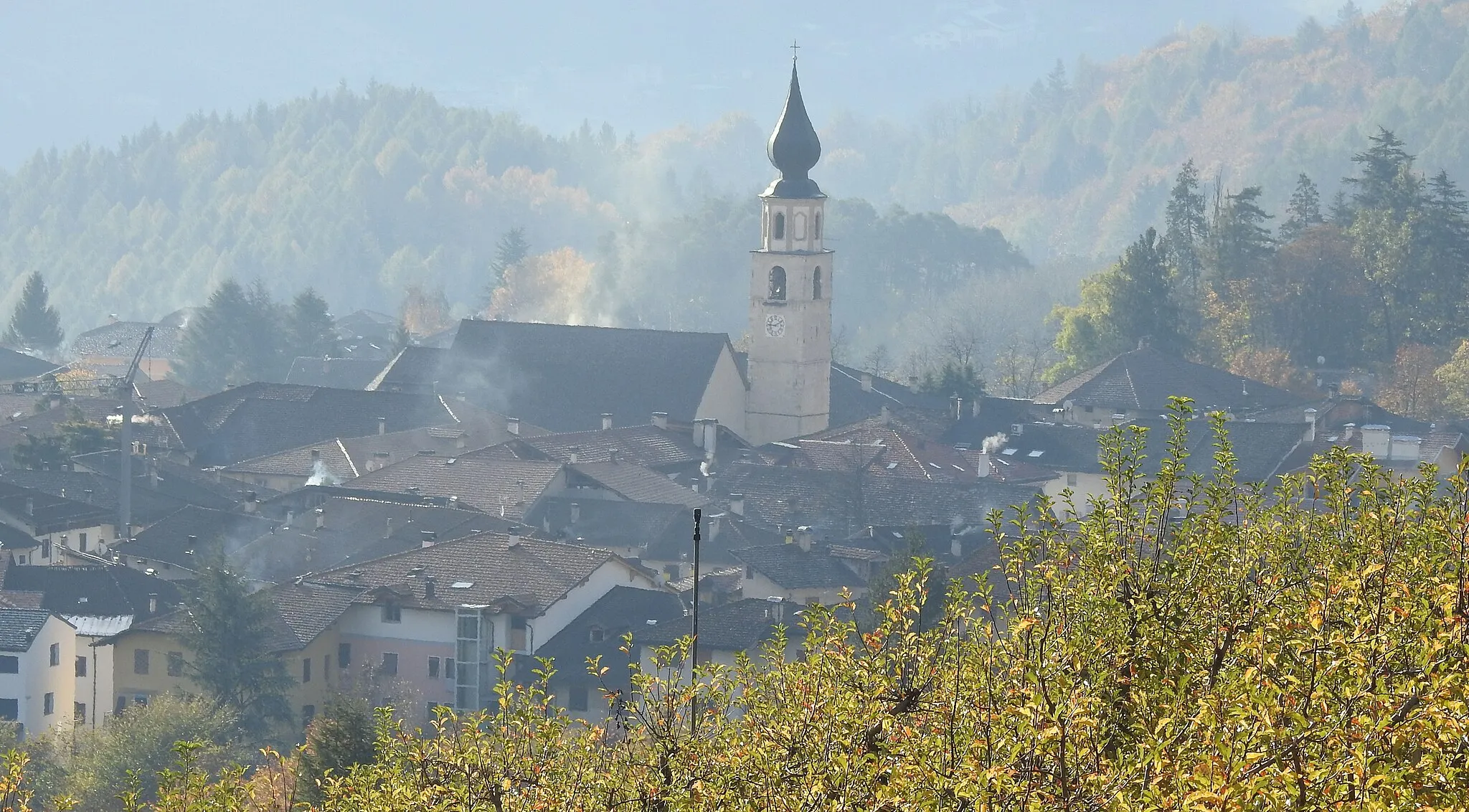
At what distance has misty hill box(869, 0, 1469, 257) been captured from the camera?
148250 millimetres

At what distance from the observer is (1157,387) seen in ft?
210

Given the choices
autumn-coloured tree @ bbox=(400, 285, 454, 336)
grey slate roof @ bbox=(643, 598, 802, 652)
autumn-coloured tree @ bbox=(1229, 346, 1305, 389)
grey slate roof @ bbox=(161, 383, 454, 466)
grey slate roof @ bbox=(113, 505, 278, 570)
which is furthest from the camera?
autumn-coloured tree @ bbox=(400, 285, 454, 336)

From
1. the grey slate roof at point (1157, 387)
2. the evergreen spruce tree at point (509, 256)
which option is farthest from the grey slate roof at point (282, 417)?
the evergreen spruce tree at point (509, 256)

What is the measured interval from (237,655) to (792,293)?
87.2 ft

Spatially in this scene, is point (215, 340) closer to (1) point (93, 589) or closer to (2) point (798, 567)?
(1) point (93, 589)

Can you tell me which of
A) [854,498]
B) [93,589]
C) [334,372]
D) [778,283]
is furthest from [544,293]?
[93,589]

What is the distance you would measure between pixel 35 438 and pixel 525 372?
14.9 meters

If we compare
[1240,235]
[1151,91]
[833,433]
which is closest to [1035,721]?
[833,433]

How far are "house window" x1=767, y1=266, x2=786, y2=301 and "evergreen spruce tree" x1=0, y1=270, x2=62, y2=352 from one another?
64952 millimetres

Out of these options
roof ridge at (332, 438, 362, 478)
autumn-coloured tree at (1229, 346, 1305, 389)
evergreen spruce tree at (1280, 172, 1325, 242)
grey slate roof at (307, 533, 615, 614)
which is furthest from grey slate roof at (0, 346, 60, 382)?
grey slate roof at (307, 533, 615, 614)

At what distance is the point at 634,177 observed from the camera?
7653 inches

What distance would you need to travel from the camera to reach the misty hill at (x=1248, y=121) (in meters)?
148

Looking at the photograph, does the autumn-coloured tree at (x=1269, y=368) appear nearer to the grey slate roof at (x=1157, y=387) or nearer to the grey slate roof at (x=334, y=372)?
the grey slate roof at (x=1157, y=387)

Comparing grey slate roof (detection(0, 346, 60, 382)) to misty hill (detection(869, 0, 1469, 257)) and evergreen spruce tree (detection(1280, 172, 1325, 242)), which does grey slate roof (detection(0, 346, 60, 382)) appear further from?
misty hill (detection(869, 0, 1469, 257))
